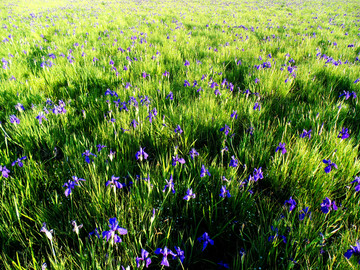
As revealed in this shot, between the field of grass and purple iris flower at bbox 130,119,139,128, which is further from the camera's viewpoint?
purple iris flower at bbox 130,119,139,128

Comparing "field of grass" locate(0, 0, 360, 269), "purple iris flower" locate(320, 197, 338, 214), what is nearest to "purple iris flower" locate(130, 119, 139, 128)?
"field of grass" locate(0, 0, 360, 269)

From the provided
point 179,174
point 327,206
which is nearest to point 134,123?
point 179,174

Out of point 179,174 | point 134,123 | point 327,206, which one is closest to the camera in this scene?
point 327,206

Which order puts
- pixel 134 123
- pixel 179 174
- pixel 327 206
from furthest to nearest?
1. pixel 134 123
2. pixel 179 174
3. pixel 327 206

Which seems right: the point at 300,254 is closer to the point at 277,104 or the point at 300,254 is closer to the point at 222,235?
the point at 222,235

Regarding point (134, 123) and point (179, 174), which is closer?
point (179, 174)

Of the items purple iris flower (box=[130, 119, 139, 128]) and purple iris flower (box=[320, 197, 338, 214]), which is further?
purple iris flower (box=[130, 119, 139, 128])

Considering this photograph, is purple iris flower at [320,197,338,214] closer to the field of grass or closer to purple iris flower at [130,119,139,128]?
the field of grass

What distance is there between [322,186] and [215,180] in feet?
2.50

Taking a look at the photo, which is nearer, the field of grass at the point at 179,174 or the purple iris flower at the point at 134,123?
the field of grass at the point at 179,174

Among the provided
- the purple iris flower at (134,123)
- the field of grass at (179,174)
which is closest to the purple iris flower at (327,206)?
the field of grass at (179,174)

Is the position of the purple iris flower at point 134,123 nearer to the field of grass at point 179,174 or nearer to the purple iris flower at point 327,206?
the field of grass at point 179,174

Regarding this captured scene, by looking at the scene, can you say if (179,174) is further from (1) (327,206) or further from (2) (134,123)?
(1) (327,206)

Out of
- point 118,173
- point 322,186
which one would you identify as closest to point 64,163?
point 118,173
